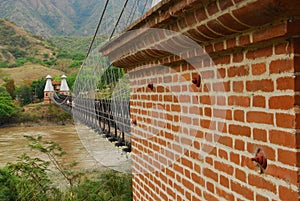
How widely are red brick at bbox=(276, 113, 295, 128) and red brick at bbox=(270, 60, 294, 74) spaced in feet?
0.35

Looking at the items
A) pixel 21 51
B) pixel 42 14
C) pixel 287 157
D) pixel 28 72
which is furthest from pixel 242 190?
pixel 42 14

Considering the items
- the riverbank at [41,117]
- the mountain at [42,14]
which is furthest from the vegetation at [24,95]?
the mountain at [42,14]

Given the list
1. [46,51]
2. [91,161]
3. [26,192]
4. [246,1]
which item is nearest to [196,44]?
[246,1]

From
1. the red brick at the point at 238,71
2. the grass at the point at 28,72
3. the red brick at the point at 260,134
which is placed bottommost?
the red brick at the point at 260,134

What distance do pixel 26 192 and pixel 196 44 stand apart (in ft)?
19.5

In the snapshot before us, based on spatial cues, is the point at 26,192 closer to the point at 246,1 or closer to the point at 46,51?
the point at 246,1

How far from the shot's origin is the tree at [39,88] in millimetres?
40594

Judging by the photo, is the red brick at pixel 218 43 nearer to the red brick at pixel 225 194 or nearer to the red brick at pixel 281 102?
the red brick at pixel 281 102

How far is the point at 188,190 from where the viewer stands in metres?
1.59

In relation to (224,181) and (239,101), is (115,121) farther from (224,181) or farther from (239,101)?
(239,101)

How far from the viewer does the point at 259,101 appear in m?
1.08

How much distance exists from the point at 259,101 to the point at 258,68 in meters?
0.09

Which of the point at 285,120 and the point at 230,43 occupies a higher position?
the point at 230,43

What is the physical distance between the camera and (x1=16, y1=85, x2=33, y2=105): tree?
41.1 metres
